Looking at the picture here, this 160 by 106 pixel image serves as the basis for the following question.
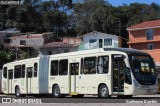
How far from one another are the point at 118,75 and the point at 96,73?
1.70 meters

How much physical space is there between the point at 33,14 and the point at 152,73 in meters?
96.1

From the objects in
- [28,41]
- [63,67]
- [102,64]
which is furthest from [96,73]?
[28,41]

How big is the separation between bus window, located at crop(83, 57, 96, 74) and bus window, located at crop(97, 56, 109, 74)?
0.47m

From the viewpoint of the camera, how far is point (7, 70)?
37.8 m

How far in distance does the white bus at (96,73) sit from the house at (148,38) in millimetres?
41120

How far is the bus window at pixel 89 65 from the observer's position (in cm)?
2550

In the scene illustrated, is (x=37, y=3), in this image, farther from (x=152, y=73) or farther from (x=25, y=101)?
(x=25, y=101)

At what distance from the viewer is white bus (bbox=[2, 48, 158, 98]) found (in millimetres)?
23766

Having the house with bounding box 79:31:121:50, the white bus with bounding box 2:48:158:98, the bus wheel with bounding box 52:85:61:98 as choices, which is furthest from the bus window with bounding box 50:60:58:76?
the house with bounding box 79:31:121:50

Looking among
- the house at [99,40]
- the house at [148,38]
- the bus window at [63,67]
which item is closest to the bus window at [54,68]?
the bus window at [63,67]

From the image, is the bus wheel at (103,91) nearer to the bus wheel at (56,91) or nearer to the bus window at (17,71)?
the bus wheel at (56,91)

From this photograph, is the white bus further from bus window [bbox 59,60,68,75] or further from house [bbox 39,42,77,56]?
house [bbox 39,42,77,56]

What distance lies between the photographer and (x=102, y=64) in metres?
24.9

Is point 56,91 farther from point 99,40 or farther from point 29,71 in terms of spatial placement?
point 99,40
